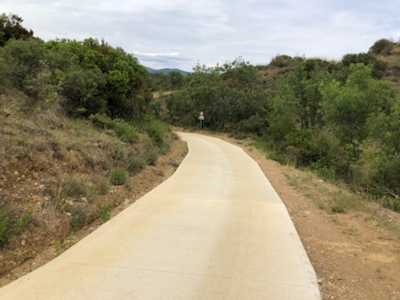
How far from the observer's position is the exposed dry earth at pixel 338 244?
449 cm

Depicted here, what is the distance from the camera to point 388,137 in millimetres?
13617

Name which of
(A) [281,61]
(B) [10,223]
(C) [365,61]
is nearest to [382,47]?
(C) [365,61]

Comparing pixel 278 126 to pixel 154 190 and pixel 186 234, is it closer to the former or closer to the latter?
pixel 154 190

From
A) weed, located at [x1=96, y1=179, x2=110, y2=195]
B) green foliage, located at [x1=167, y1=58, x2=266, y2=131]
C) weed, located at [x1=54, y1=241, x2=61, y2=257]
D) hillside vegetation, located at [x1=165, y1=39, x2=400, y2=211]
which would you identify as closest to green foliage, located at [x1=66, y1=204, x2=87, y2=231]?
weed, located at [x1=54, y1=241, x2=61, y2=257]

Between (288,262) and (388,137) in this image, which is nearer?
(288,262)

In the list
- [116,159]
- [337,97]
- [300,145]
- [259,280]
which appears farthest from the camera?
[300,145]

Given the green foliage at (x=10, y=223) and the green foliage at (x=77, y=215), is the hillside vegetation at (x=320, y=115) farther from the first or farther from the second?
the green foliage at (x=10, y=223)

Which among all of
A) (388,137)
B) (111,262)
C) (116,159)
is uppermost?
(388,137)

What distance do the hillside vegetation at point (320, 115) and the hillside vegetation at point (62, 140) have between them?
831 cm

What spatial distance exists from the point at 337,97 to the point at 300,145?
3528mm

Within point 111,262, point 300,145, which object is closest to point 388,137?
point 300,145

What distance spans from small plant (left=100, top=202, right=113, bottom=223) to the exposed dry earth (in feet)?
0.51

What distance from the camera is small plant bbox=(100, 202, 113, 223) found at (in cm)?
648

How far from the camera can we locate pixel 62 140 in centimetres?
829
